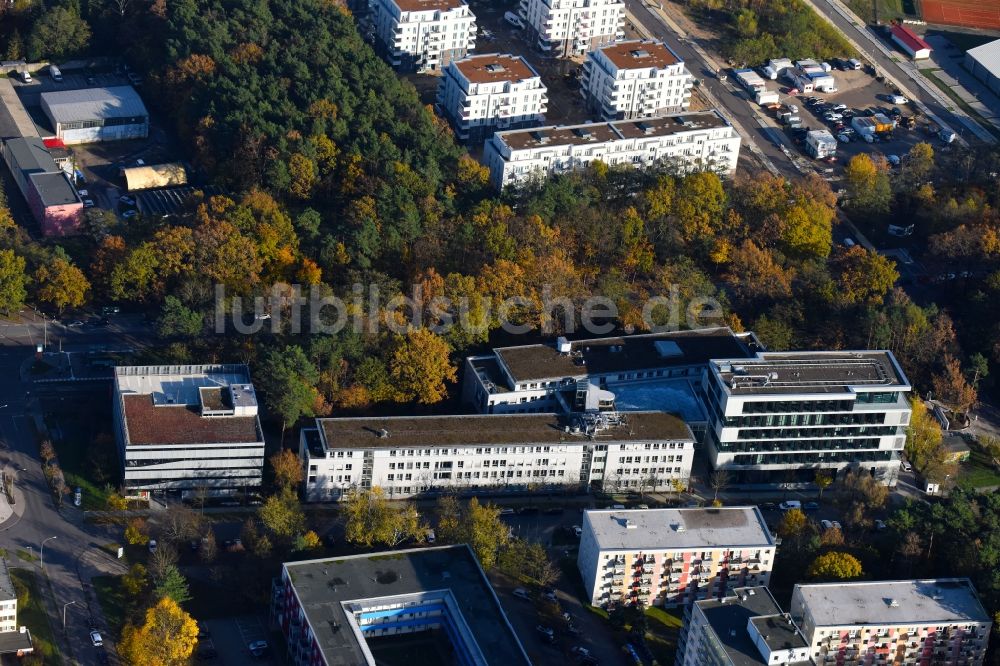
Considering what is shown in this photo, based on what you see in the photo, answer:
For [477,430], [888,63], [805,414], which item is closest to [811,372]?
[805,414]

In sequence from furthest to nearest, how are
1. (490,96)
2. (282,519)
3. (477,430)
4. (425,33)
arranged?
(425,33) → (490,96) → (477,430) → (282,519)

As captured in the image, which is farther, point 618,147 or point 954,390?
point 618,147

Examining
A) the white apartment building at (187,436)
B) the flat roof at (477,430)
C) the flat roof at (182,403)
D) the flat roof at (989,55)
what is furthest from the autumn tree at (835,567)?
the flat roof at (989,55)

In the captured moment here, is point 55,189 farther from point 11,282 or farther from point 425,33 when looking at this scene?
point 425,33

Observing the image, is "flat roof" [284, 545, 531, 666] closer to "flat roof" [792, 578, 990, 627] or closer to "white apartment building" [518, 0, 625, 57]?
"flat roof" [792, 578, 990, 627]

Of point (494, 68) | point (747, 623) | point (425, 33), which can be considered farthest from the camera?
point (425, 33)

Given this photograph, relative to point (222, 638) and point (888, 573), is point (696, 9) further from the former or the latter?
point (222, 638)

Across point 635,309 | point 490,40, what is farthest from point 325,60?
point 635,309
